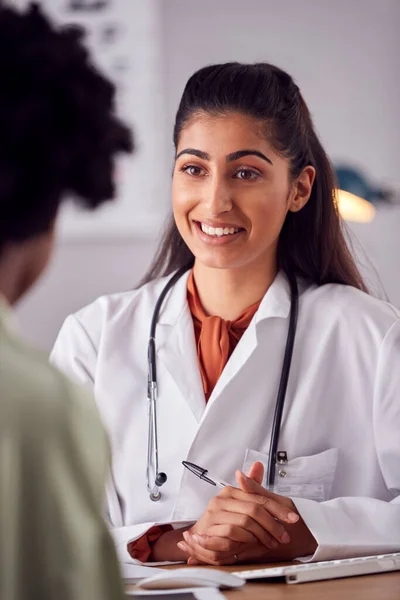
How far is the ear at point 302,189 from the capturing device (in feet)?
5.38

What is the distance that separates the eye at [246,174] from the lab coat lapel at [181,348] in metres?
0.26

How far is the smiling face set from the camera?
1514mm

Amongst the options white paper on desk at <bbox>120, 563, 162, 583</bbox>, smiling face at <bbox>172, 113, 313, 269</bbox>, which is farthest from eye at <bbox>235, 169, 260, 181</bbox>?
white paper on desk at <bbox>120, 563, 162, 583</bbox>

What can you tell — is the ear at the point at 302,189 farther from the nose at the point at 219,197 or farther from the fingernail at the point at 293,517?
the fingernail at the point at 293,517

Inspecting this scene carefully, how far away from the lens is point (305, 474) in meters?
1.44

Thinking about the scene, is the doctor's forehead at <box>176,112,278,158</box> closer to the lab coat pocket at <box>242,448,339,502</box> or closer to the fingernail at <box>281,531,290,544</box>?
the lab coat pocket at <box>242,448,339,502</box>

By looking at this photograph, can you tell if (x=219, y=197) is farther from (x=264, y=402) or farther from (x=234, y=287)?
(x=264, y=402)

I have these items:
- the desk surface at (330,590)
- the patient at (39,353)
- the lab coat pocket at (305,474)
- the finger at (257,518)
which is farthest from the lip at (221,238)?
the patient at (39,353)

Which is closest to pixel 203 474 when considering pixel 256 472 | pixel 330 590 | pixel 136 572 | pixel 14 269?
pixel 256 472

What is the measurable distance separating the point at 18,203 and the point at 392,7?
9.29 feet

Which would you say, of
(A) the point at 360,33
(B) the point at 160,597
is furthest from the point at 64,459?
(A) the point at 360,33

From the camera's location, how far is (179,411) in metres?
1.53

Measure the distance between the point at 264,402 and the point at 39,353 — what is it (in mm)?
907

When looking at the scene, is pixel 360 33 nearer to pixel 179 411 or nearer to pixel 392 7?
pixel 392 7
